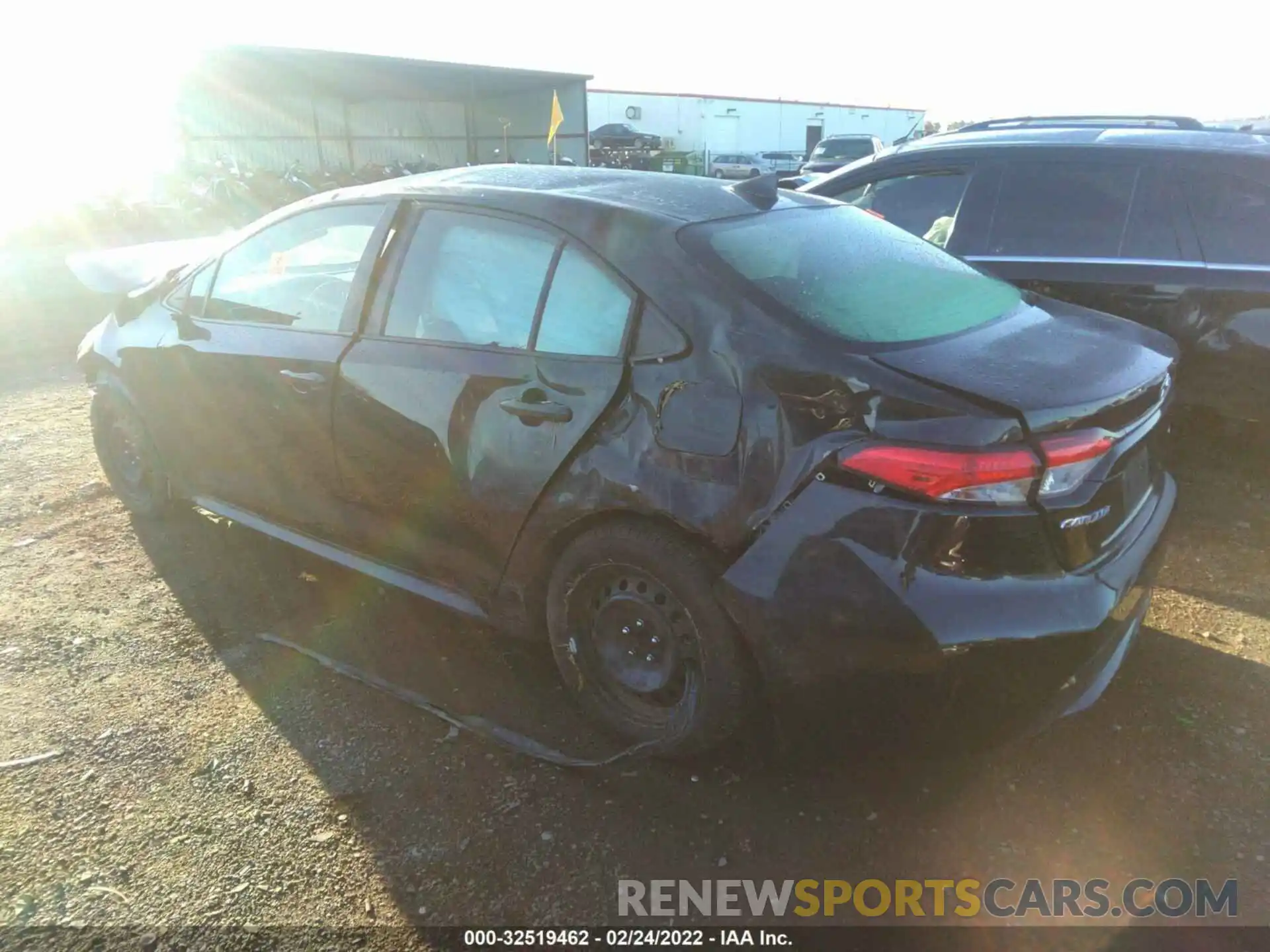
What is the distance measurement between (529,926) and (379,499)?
1491mm

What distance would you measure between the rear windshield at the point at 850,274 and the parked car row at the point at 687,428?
0.01 meters

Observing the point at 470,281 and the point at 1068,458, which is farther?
the point at 470,281

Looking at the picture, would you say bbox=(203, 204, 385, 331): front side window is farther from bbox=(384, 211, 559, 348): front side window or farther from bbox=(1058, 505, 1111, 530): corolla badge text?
bbox=(1058, 505, 1111, 530): corolla badge text

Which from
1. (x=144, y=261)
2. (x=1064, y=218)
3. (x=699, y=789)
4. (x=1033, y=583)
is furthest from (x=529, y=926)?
(x=144, y=261)

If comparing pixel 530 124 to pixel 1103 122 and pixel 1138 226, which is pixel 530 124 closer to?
pixel 1103 122

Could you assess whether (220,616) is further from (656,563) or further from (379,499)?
(656,563)

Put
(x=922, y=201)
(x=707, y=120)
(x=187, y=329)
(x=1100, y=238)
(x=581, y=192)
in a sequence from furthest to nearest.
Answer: (x=707, y=120) → (x=922, y=201) → (x=1100, y=238) → (x=187, y=329) → (x=581, y=192)

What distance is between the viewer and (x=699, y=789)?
252cm

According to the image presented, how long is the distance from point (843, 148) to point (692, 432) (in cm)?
2246

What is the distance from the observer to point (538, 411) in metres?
2.52

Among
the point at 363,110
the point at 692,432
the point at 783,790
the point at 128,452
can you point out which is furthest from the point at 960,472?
the point at 363,110

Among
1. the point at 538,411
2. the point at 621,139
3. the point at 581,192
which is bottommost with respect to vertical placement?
the point at 621,139

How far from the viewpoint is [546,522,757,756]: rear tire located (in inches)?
90.0

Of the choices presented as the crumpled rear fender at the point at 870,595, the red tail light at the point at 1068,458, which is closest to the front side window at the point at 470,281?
the crumpled rear fender at the point at 870,595
